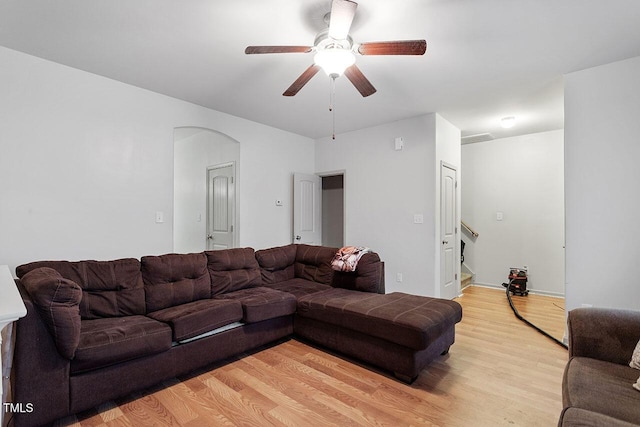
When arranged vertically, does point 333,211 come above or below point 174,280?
above

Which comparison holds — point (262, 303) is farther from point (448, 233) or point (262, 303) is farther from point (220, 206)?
point (448, 233)

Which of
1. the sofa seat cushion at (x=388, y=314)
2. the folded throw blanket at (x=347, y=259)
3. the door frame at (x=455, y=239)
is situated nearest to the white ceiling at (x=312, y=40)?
the door frame at (x=455, y=239)

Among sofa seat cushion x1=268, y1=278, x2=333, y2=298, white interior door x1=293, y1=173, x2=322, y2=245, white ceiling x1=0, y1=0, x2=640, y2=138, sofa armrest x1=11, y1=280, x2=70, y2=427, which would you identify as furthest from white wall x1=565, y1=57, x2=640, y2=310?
sofa armrest x1=11, y1=280, x2=70, y2=427

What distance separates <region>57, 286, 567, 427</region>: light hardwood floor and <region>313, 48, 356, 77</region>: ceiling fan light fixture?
7.51 feet

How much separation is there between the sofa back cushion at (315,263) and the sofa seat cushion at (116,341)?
1.83m

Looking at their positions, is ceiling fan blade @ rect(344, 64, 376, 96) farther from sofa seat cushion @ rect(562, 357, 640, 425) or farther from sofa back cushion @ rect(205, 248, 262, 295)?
sofa seat cushion @ rect(562, 357, 640, 425)

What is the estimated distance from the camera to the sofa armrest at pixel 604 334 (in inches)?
62.4

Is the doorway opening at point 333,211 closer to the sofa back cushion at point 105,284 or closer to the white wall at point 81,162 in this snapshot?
the white wall at point 81,162

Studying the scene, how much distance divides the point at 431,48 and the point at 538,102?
2121 mm

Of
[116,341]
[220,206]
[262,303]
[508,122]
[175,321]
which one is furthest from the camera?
[220,206]

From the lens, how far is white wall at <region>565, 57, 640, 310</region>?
2717mm

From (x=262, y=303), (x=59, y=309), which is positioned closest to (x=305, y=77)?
(x=262, y=303)

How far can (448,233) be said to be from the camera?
4492mm

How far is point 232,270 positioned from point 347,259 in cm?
125
